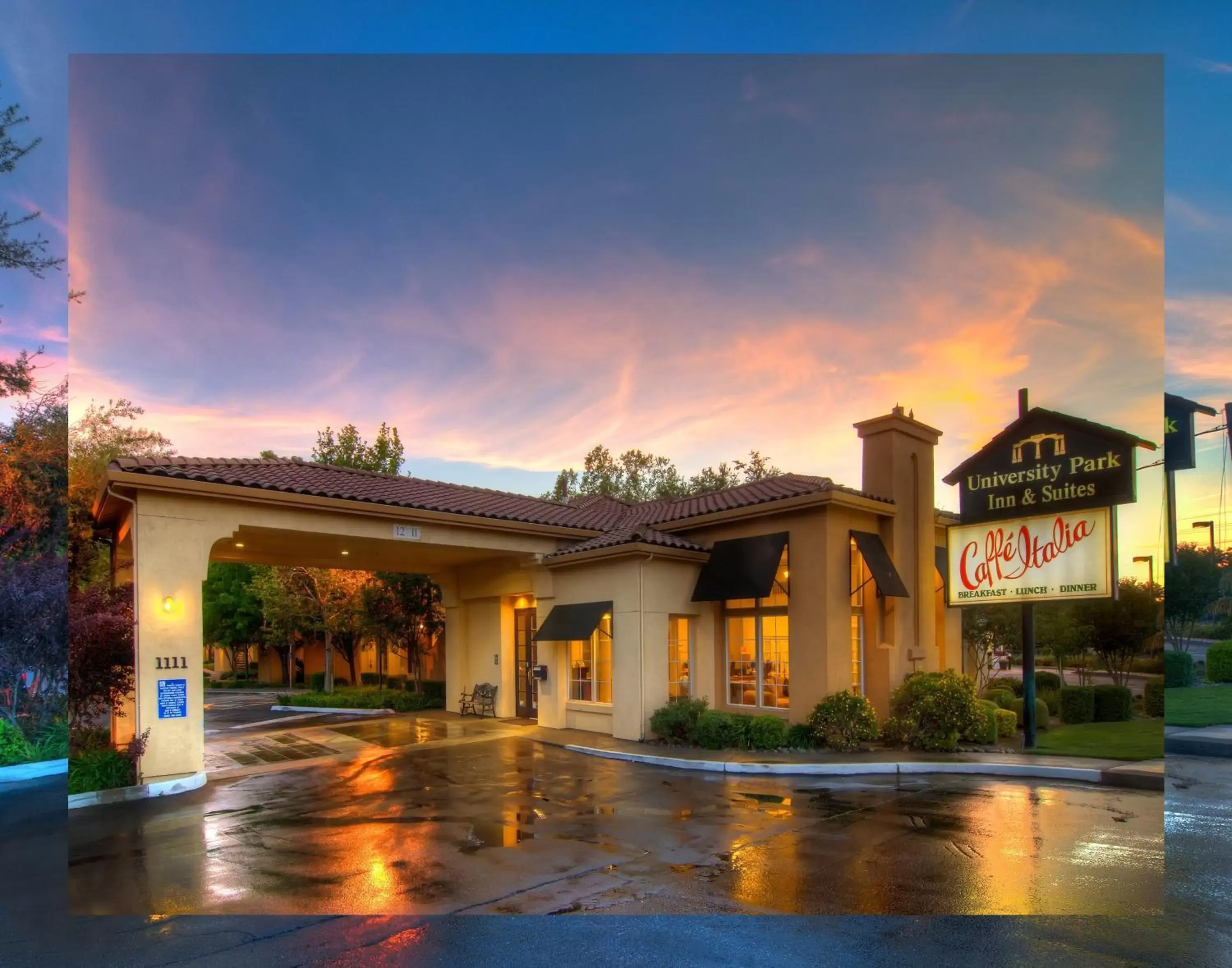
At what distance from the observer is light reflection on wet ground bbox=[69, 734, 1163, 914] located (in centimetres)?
626

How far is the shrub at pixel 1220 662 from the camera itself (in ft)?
66.8

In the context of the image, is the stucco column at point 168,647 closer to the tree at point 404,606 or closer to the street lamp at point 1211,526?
the tree at point 404,606

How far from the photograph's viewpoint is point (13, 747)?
14.4 m

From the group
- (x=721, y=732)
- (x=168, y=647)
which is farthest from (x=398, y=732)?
(x=721, y=732)

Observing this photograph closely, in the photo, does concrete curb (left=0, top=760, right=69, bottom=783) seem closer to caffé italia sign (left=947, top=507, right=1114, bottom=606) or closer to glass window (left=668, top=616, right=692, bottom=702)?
glass window (left=668, top=616, right=692, bottom=702)

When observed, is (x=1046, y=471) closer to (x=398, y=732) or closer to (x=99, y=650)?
(x=398, y=732)

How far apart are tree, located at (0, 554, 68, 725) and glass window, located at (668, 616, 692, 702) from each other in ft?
36.5

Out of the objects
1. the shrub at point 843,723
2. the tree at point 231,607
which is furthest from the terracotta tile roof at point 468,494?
the tree at point 231,607

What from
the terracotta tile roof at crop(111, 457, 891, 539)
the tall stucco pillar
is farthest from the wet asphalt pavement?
the tall stucco pillar

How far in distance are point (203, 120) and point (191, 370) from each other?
12.1 ft

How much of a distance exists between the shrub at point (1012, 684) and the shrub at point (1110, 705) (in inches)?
65.2

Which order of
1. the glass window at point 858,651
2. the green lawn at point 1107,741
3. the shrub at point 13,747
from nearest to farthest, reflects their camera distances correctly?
1. the green lawn at point 1107,741
2. the shrub at point 13,747
3. the glass window at point 858,651

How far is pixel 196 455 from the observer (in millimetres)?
14562

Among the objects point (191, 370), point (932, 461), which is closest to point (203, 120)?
point (191, 370)
